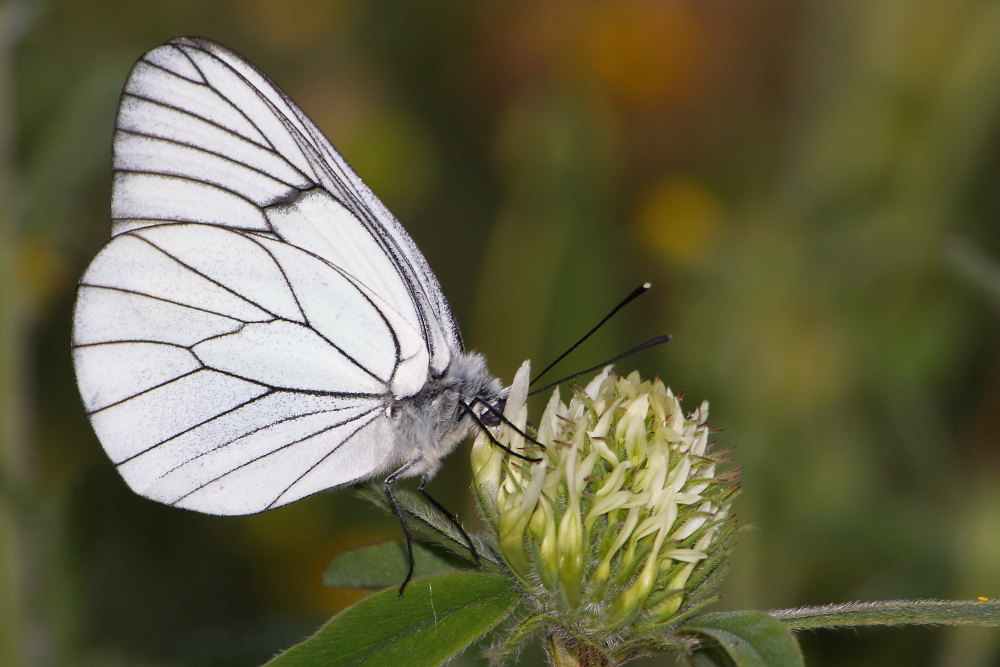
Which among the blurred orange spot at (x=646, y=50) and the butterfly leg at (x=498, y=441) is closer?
the butterfly leg at (x=498, y=441)

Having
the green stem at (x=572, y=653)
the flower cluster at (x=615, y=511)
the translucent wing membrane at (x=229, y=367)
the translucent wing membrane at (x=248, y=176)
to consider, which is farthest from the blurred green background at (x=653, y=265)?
the green stem at (x=572, y=653)

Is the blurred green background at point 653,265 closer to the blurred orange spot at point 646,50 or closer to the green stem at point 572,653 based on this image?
the blurred orange spot at point 646,50

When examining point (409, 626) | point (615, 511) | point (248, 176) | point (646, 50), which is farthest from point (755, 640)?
point (646, 50)

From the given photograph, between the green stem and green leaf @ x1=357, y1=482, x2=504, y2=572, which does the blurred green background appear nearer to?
green leaf @ x1=357, y1=482, x2=504, y2=572

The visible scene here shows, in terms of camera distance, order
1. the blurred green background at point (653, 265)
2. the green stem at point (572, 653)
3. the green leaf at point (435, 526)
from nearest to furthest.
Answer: the green stem at point (572, 653)
the green leaf at point (435, 526)
the blurred green background at point (653, 265)

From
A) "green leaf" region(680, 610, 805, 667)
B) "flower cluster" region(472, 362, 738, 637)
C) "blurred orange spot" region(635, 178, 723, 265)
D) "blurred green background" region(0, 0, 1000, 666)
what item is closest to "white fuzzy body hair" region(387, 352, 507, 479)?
"flower cluster" region(472, 362, 738, 637)

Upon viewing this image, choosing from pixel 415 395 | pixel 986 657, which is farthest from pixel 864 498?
pixel 415 395
